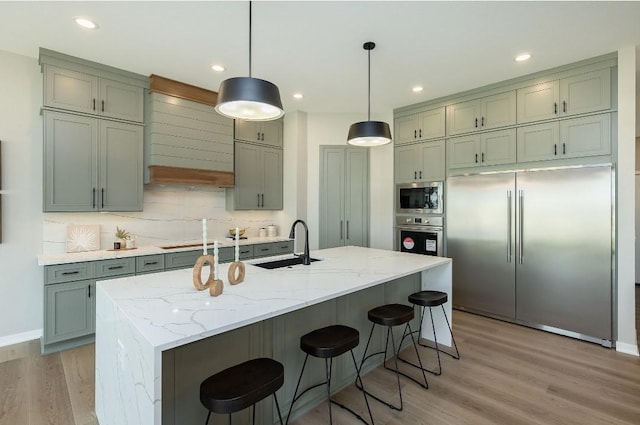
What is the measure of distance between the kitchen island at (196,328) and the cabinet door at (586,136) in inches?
89.5

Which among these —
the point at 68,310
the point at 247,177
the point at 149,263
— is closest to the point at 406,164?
the point at 247,177

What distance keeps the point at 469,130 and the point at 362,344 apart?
304 centimetres

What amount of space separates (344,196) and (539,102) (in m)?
2.74

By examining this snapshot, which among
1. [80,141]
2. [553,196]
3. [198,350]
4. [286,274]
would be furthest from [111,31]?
[553,196]

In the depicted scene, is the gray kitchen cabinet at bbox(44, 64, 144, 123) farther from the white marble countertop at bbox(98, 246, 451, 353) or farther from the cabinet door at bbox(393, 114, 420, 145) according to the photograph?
the cabinet door at bbox(393, 114, 420, 145)

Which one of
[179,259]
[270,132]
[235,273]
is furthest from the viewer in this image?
[270,132]

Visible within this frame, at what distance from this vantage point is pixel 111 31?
2662 millimetres

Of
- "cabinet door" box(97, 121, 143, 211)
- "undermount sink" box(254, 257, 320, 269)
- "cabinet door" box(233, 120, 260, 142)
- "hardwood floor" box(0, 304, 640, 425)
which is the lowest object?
"hardwood floor" box(0, 304, 640, 425)

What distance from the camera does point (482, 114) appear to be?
3.94 metres

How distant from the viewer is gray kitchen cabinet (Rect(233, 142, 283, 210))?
4504 mm

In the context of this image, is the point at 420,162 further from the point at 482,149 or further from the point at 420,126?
the point at 482,149

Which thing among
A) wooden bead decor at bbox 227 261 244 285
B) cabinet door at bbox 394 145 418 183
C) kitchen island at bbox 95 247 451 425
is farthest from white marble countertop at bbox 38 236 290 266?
cabinet door at bbox 394 145 418 183

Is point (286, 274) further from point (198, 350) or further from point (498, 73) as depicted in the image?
point (498, 73)

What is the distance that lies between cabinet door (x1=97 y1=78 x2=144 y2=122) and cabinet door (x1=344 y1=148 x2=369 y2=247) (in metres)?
2.92
